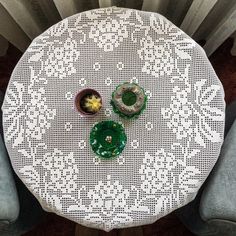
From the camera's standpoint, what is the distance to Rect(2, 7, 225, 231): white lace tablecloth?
120cm

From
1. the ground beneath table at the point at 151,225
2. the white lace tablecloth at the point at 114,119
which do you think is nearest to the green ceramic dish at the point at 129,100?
the white lace tablecloth at the point at 114,119

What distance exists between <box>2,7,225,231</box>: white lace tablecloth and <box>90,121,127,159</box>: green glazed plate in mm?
21

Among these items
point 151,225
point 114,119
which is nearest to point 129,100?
point 114,119

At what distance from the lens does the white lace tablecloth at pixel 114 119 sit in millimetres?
1202

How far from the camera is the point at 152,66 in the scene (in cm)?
123

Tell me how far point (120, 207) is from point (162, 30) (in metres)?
0.52

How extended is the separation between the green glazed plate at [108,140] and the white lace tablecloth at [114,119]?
0.07 feet

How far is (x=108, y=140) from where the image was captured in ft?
3.94

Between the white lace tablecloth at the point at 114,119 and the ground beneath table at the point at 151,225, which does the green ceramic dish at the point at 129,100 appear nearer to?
the white lace tablecloth at the point at 114,119

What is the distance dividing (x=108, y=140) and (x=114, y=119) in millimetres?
64

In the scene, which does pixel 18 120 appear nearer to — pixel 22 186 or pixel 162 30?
pixel 22 186

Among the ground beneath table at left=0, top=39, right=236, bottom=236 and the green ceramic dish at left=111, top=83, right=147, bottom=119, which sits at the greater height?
the green ceramic dish at left=111, top=83, right=147, bottom=119

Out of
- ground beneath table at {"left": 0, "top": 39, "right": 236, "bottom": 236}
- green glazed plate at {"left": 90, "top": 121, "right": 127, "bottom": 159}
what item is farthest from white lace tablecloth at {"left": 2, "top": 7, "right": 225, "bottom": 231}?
ground beneath table at {"left": 0, "top": 39, "right": 236, "bottom": 236}

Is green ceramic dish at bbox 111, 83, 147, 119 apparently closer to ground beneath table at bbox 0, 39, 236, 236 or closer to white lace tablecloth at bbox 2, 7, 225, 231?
white lace tablecloth at bbox 2, 7, 225, 231
